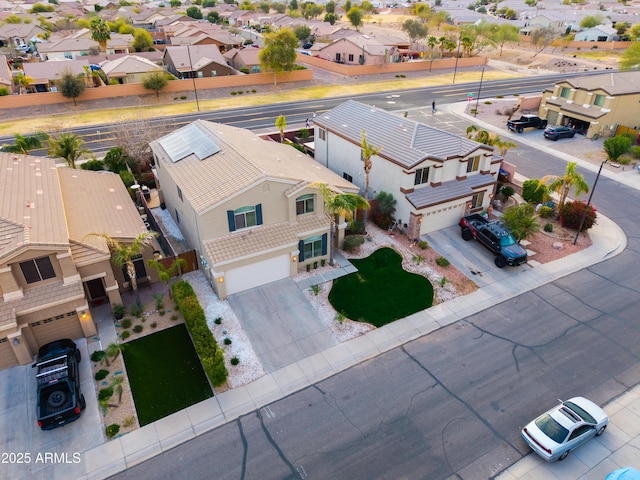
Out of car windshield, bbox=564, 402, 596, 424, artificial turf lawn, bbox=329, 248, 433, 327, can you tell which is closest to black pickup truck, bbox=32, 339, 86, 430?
artificial turf lawn, bbox=329, 248, 433, 327

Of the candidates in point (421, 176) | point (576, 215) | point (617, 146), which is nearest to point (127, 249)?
point (421, 176)

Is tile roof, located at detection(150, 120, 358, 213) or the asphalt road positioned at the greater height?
tile roof, located at detection(150, 120, 358, 213)

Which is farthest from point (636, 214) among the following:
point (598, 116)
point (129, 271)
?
point (129, 271)

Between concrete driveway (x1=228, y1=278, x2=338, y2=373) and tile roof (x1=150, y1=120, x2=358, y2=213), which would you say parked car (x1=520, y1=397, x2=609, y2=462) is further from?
tile roof (x1=150, y1=120, x2=358, y2=213)

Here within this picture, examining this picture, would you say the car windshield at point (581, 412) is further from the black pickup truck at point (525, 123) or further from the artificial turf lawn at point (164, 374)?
the black pickup truck at point (525, 123)

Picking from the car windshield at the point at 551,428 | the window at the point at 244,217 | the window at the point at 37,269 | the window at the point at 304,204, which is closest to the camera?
the car windshield at the point at 551,428

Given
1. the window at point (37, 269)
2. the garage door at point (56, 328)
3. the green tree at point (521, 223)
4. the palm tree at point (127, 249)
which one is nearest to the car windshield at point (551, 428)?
the green tree at point (521, 223)

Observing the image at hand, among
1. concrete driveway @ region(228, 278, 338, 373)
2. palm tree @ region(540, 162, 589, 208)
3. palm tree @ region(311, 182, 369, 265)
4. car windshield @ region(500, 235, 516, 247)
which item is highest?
palm tree @ region(311, 182, 369, 265)
